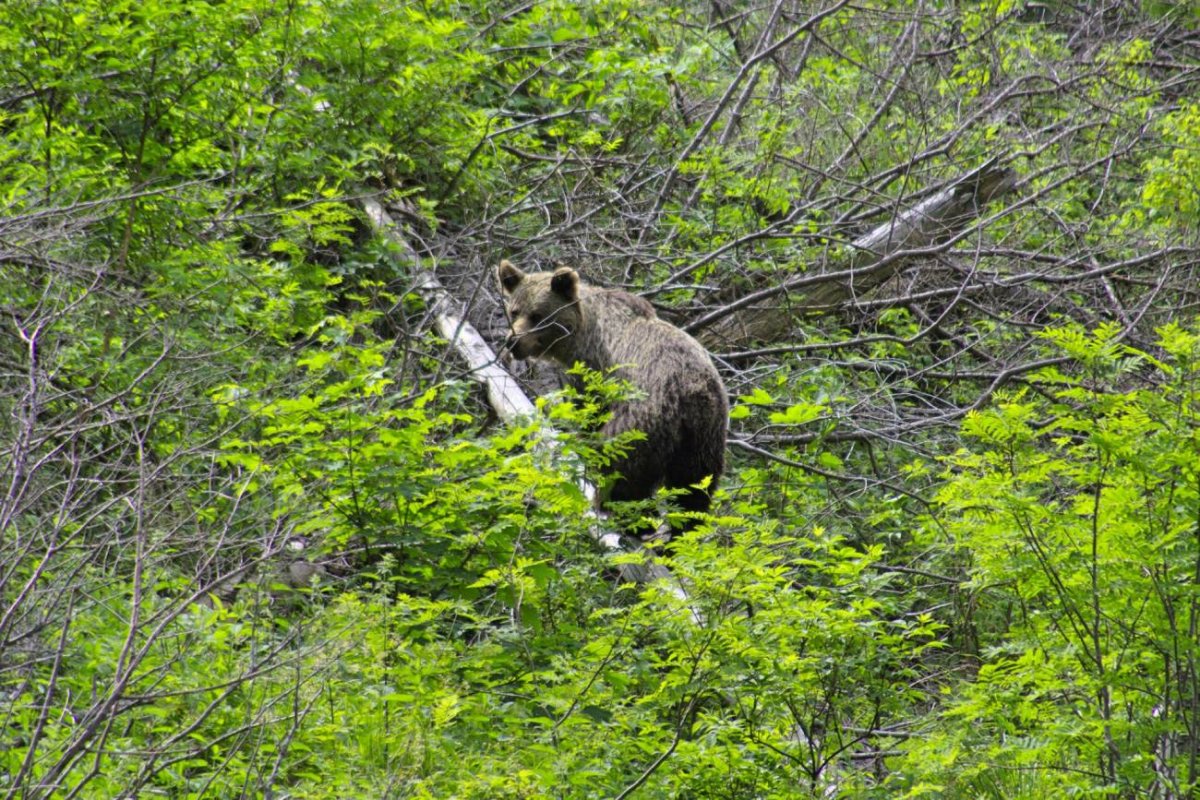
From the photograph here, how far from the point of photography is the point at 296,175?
10.3m

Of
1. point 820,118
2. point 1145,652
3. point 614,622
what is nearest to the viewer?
point 1145,652

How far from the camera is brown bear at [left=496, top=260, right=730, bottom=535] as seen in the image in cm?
837

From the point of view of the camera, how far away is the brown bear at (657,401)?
837 cm

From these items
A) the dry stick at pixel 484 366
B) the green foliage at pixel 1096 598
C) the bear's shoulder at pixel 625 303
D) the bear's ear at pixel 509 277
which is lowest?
the dry stick at pixel 484 366

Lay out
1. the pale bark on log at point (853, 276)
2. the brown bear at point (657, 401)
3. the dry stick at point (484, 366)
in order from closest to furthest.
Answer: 1. the dry stick at point (484, 366)
2. the brown bear at point (657, 401)
3. the pale bark on log at point (853, 276)

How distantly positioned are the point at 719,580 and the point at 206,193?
4.13 m

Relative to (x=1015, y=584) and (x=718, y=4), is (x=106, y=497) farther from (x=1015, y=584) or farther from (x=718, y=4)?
(x=718, y=4)

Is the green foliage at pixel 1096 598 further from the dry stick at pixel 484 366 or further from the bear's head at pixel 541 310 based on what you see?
the bear's head at pixel 541 310

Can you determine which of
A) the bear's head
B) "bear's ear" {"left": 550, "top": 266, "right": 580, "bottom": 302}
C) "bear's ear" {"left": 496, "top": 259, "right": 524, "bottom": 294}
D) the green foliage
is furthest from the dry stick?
the green foliage

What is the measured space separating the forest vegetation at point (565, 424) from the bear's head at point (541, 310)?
0.45 metres

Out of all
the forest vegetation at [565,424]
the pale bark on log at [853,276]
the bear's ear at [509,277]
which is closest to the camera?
the forest vegetation at [565,424]

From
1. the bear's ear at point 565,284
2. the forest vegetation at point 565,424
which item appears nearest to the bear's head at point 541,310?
the bear's ear at point 565,284

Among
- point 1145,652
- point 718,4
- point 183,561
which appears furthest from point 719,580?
point 718,4

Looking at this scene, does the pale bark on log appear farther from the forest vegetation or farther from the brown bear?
the brown bear
